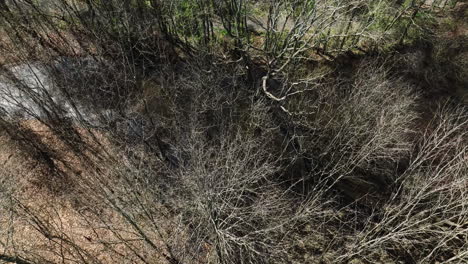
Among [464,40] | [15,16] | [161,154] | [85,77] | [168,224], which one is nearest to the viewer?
[168,224]

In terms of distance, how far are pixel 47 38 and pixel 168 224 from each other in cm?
1152

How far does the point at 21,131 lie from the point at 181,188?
879 cm

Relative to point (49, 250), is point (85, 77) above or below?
above

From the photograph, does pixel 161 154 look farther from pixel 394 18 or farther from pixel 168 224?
pixel 394 18

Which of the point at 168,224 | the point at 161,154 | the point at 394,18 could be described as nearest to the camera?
the point at 168,224

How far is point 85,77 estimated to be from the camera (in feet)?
45.9

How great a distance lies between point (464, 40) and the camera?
1759 centimetres

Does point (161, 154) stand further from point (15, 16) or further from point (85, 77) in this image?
point (15, 16)

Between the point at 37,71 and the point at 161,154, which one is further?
the point at 37,71

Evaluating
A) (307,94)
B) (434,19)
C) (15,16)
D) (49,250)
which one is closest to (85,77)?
(15,16)

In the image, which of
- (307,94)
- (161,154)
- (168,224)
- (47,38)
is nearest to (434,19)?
(307,94)

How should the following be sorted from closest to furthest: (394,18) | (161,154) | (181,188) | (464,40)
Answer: (181,188) → (161,154) → (394,18) → (464,40)

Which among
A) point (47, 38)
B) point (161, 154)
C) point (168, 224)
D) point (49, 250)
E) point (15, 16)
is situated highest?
point (15, 16)

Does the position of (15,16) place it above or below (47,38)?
above
